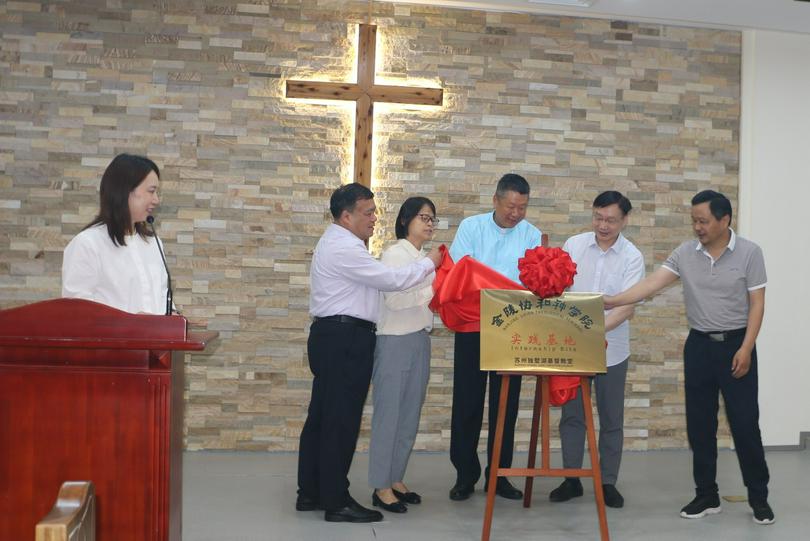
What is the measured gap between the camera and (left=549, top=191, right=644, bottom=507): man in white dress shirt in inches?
193

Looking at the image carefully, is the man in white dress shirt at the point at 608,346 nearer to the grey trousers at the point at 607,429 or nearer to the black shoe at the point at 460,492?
the grey trousers at the point at 607,429

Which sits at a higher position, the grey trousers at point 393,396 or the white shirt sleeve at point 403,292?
the white shirt sleeve at point 403,292

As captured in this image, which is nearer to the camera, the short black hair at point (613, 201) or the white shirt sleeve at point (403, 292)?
the white shirt sleeve at point (403, 292)

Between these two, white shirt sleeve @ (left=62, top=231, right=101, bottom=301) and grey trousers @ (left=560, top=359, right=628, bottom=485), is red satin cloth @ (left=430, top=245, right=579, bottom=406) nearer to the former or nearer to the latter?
grey trousers @ (left=560, top=359, right=628, bottom=485)

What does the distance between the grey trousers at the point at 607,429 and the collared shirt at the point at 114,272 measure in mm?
2830

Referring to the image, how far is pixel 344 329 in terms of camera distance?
4.30 m

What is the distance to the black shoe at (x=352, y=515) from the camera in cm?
430

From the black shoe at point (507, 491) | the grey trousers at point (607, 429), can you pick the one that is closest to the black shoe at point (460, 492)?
the black shoe at point (507, 491)

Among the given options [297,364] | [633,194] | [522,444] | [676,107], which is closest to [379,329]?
[297,364]

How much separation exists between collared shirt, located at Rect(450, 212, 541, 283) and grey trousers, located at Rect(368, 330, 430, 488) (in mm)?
602

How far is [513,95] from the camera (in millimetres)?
6281

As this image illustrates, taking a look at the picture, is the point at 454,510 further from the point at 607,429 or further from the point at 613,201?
the point at 613,201

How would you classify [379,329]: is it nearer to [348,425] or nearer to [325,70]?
[348,425]

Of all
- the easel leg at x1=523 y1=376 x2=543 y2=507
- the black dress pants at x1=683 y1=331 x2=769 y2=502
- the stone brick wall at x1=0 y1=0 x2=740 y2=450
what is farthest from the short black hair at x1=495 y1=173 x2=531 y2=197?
the stone brick wall at x1=0 y1=0 x2=740 y2=450
